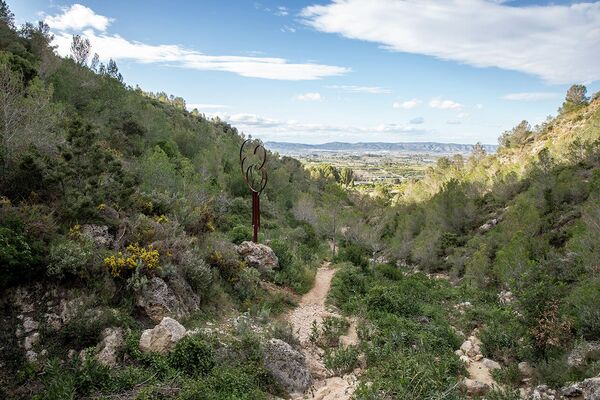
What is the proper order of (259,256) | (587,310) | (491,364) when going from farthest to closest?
(259,256) < (491,364) < (587,310)

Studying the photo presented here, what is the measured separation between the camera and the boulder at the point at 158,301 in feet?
26.7

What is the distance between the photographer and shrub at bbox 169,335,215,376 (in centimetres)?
663

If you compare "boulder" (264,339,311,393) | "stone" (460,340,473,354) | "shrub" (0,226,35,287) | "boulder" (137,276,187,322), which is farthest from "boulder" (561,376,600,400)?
"shrub" (0,226,35,287)

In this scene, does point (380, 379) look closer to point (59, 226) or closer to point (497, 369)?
point (497, 369)

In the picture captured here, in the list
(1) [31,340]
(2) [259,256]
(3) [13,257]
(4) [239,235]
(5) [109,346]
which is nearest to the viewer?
(1) [31,340]

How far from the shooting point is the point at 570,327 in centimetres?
841

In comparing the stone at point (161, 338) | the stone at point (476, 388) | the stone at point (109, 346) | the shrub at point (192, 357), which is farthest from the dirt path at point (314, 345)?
the stone at point (109, 346)

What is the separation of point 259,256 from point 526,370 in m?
8.67

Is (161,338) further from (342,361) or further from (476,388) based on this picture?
(476,388)

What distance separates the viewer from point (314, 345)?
9.62 m

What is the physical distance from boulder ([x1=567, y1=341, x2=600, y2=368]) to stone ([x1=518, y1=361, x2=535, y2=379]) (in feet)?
2.62

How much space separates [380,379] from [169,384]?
11.3ft

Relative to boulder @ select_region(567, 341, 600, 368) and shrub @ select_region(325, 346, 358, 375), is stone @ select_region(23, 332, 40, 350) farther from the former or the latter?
boulder @ select_region(567, 341, 600, 368)

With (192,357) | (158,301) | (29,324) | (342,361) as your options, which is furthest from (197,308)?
(342,361)
